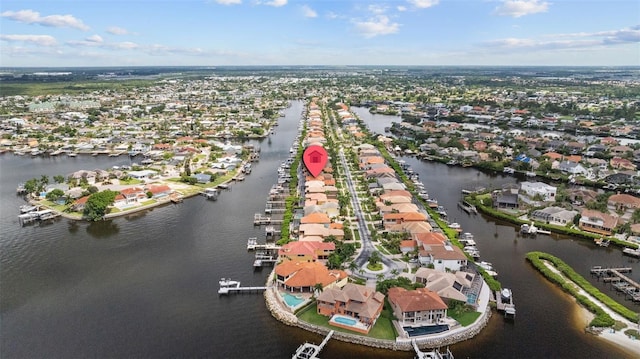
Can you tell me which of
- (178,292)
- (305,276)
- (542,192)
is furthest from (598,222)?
(178,292)

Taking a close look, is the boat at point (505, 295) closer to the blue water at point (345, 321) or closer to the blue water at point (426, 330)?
the blue water at point (426, 330)

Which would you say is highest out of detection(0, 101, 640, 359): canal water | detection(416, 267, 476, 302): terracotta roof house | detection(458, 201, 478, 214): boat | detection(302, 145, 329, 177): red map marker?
detection(302, 145, 329, 177): red map marker

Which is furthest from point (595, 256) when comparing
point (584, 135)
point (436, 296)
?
point (584, 135)

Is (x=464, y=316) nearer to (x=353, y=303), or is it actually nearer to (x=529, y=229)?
(x=353, y=303)

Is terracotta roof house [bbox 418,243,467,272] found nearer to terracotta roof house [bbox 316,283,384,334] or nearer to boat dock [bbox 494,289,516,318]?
boat dock [bbox 494,289,516,318]

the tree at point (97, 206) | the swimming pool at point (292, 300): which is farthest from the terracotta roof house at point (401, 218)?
the tree at point (97, 206)

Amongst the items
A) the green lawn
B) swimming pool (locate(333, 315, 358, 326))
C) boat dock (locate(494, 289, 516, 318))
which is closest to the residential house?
boat dock (locate(494, 289, 516, 318))
